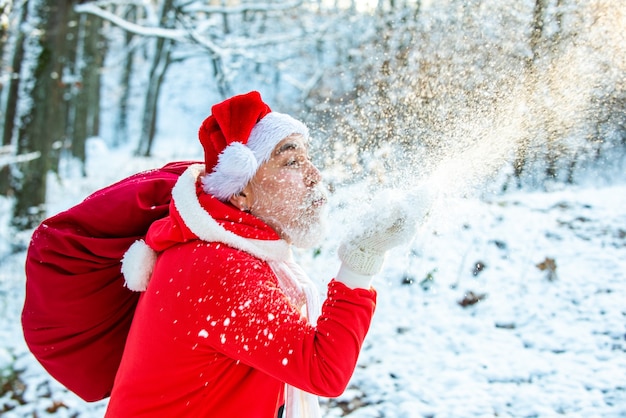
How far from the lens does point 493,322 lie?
17.1 feet

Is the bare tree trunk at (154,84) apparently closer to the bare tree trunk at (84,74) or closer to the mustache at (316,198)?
the bare tree trunk at (84,74)

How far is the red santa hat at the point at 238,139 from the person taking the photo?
1.77m

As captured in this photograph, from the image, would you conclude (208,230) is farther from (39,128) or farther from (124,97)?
(124,97)

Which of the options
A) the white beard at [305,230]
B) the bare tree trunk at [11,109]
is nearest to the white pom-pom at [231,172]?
the white beard at [305,230]

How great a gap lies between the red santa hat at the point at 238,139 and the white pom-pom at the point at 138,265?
0.30 metres

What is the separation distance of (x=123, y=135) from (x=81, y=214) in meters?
28.0

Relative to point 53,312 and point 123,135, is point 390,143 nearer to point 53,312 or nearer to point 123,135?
point 53,312

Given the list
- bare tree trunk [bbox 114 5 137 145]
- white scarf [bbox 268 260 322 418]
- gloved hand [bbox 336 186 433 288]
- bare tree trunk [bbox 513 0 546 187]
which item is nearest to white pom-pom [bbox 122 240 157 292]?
white scarf [bbox 268 260 322 418]

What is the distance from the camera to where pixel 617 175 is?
636cm

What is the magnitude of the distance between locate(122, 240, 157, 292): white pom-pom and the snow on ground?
3.74ft

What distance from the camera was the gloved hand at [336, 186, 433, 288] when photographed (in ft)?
5.42

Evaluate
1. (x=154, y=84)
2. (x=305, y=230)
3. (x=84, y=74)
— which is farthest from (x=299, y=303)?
(x=84, y=74)

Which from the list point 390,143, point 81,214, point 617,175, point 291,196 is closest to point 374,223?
point 291,196

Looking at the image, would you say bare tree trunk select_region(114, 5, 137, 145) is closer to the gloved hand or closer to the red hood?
the red hood
